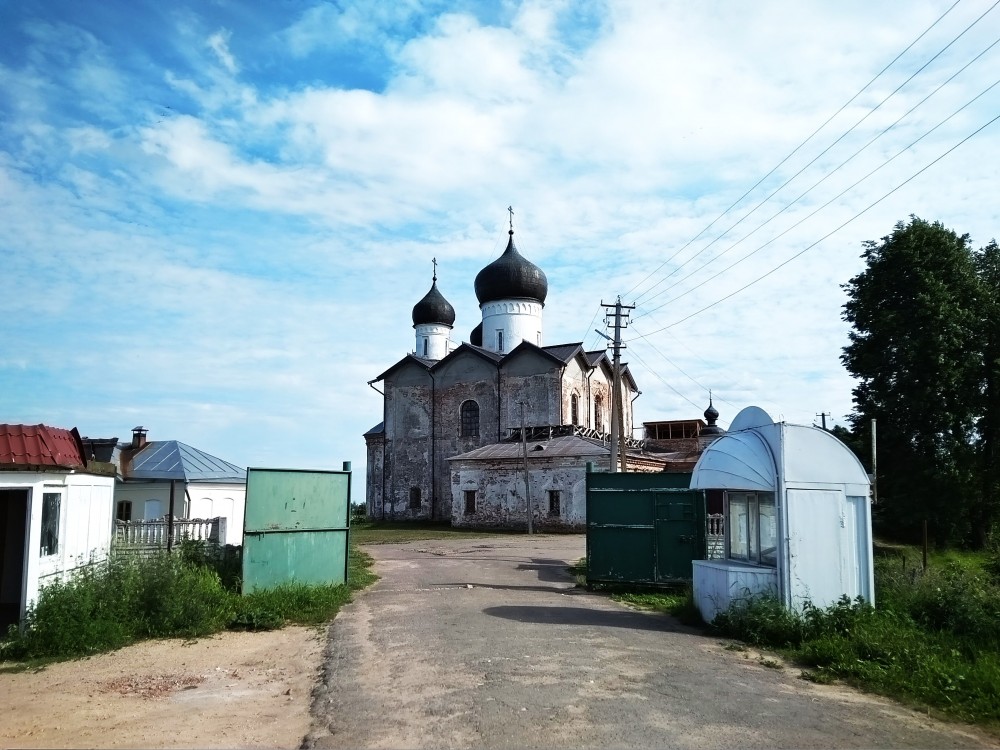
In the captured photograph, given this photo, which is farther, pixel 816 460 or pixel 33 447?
pixel 816 460

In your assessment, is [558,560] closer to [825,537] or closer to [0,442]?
[825,537]

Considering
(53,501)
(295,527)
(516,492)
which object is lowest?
(295,527)

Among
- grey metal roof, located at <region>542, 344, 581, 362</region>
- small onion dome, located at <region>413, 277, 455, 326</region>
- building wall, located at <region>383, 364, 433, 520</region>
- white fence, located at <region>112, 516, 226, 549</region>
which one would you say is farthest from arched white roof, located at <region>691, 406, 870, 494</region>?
small onion dome, located at <region>413, 277, 455, 326</region>

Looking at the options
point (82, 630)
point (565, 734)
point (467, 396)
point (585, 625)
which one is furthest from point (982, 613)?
point (467, 396)

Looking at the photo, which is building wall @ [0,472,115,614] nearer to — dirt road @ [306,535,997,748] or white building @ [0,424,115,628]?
white building @ [0,424,115,628]

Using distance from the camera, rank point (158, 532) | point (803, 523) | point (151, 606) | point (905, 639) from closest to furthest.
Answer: point (905, 639) < point (803, 523) < point (151, 606) < point (158, 532)

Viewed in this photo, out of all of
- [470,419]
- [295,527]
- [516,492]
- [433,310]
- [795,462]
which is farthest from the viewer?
[433,310]

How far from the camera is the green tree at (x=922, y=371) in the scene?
88.7 feet

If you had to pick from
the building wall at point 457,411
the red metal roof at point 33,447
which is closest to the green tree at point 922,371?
the building wall at point 457,411

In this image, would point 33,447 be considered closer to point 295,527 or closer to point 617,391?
point 295,527

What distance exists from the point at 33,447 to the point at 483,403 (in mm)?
32104

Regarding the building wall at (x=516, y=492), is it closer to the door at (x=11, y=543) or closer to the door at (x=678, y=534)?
the door at (x=678, y=534)

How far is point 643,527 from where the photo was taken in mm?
12617

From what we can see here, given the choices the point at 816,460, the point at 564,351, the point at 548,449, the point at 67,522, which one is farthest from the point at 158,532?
the point at 564,351
